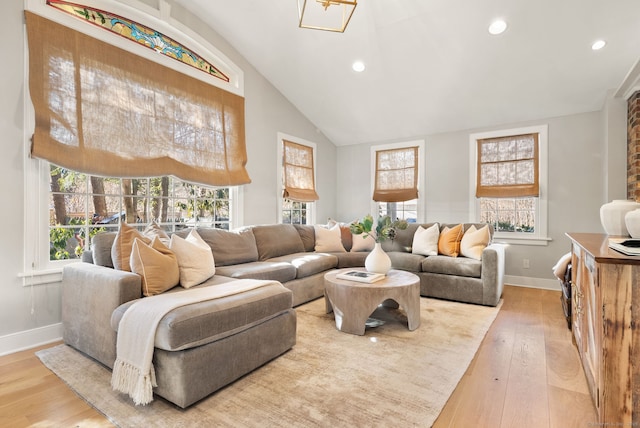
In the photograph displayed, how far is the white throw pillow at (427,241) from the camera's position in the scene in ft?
13.5

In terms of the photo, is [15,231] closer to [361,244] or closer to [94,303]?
[94,303]

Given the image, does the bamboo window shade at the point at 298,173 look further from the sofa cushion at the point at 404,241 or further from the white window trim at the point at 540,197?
the white window trim at the point at 540,197

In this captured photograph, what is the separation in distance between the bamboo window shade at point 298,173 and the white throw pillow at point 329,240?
2.97 ft

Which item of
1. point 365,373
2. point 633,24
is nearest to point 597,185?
point 633,24

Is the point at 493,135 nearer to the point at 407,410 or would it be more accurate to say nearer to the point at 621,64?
the point at 621,64

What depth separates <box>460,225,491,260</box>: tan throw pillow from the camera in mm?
3766

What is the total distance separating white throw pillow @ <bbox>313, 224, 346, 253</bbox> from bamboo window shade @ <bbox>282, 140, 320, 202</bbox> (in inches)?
35.7

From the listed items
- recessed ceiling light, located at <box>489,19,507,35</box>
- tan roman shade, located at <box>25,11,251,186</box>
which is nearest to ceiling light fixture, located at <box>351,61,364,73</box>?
recessed ceiling light, located at <box>489,19,507,35</box>

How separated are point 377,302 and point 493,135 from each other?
350 centimetres

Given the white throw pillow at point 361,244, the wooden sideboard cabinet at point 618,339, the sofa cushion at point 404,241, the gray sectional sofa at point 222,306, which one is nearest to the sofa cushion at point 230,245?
the gray sectional sofa at point 222,306

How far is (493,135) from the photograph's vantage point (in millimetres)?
4684

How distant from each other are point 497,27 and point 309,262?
316 centimetres

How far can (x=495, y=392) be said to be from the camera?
1847 millimetres

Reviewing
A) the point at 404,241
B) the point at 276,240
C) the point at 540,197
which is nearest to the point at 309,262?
the point at 276,240
